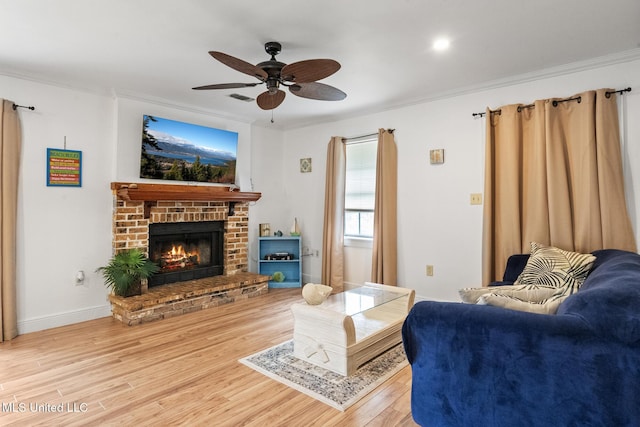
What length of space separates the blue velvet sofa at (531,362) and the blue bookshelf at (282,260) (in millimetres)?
3707

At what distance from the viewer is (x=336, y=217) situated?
4.94 m

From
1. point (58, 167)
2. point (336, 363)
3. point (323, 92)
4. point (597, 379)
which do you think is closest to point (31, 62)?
point (58, 167)

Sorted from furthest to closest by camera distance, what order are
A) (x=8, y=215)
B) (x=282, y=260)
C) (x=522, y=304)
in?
(x=282, y=260) → (x=8, y=215) → (x=522, y=304)

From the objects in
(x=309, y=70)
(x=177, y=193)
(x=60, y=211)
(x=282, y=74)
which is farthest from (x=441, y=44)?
(x=60, y=211)

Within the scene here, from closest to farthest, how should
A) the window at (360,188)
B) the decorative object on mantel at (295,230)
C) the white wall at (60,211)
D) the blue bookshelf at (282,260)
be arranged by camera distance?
the white wall at (60,211), the window at (360,188), the blue bookshelf at (282,260), the decorative object on mantel at (295,230)

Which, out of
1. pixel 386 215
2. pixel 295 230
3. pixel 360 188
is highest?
pixel 360 188

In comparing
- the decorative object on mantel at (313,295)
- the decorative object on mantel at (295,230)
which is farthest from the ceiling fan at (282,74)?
the decorative object on mantel at (295,230)

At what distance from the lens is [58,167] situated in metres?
3.56

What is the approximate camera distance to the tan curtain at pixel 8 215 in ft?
10.3

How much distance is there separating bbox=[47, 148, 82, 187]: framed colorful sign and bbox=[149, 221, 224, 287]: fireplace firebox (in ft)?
3.02

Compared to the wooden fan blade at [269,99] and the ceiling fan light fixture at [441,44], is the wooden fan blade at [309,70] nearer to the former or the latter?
the wooden fan blade at [269,99]

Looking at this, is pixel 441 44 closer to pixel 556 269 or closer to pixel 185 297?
pixel 556 269

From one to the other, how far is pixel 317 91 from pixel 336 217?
2.40 m

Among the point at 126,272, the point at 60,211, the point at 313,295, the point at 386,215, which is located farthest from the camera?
the point at 386,215
